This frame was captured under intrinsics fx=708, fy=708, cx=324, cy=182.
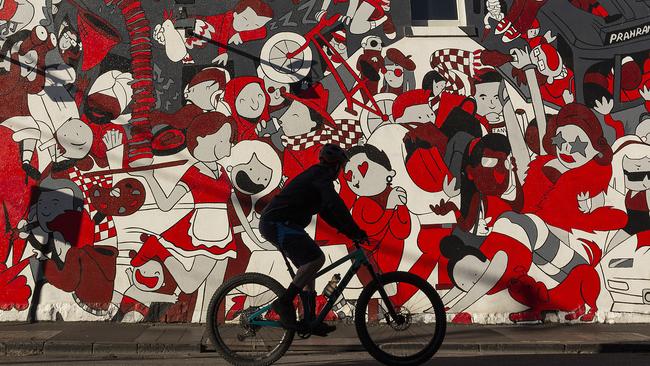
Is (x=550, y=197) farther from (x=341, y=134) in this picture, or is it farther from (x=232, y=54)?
(x=232, y=54)

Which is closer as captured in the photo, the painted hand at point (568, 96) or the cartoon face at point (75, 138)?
Answer: the cartoon face at point (75, 138)

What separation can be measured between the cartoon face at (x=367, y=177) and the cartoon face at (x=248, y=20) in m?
2.25

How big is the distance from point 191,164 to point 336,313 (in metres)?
2.77

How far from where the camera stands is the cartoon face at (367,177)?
966 cm

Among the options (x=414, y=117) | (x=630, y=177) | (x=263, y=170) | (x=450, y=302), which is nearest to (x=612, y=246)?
(x=630, y=177)

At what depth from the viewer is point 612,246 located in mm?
9773

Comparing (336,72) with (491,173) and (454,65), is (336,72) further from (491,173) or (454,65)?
(491,173)

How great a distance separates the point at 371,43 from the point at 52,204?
15.8 feet

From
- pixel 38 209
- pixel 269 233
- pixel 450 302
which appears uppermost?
pixel 269 233

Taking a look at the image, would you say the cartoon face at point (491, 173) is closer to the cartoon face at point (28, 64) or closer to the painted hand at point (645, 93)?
the painted hand at point (645, 93)

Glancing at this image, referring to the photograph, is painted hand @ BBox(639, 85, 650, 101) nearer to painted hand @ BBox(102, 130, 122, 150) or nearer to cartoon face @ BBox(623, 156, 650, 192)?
cartoon face @ BBox(623, 156, 650, 192)

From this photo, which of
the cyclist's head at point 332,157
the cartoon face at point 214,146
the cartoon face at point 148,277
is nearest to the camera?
the cyclist's head at point 332,157

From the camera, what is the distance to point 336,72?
9.77 metres

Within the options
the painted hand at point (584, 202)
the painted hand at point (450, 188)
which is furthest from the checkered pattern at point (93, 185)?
the painted hand at point (584, 202)
